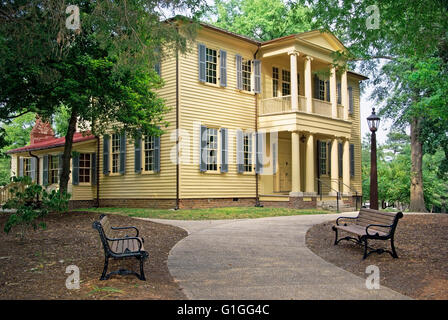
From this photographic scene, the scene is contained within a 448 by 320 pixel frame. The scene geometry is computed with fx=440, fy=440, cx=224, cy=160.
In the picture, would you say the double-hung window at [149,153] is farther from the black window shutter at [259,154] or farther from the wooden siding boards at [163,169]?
the black window shutter at [259,154]

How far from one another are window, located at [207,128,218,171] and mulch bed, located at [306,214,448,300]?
7.99 m

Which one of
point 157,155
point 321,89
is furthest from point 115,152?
point 321,89

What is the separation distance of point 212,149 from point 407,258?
40.5 feet

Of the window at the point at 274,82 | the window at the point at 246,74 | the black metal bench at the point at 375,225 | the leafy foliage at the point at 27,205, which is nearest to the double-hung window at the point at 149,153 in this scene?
the window at the point at 246,74

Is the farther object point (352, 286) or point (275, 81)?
point (275, 81)

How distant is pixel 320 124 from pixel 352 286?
16.6 metres

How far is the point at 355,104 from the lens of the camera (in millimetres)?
28031

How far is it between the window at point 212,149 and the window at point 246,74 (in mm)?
3206

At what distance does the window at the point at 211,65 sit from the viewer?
19672 millimetres

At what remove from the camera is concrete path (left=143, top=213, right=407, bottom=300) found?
5.35 m
